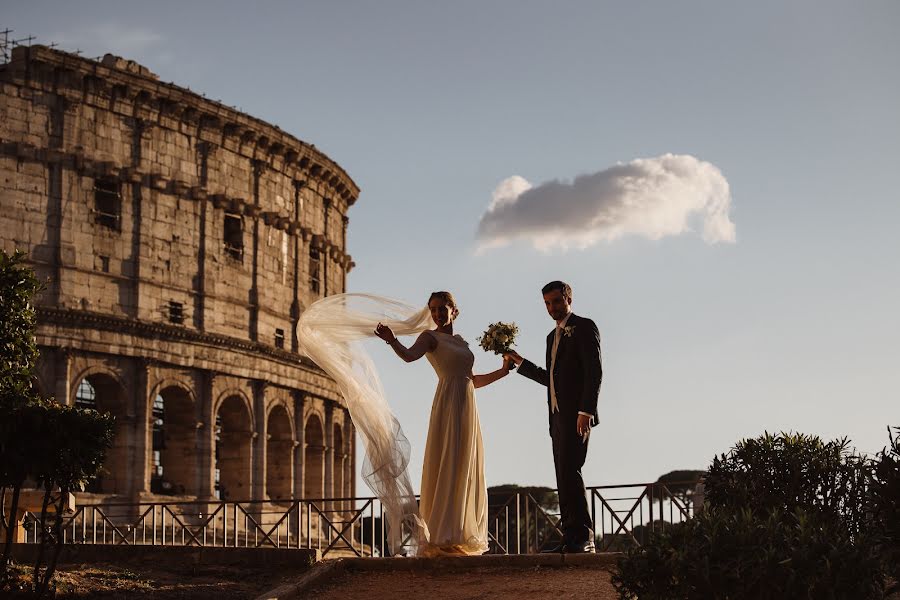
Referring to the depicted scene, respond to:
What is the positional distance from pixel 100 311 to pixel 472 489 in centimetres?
2642

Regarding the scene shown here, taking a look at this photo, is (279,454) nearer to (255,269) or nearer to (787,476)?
(255,269)

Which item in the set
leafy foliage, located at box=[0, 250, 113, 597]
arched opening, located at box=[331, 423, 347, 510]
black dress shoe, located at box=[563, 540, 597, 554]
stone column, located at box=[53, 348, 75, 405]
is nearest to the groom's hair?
black dress shoe, located at box=[563, 540, 597, 554]

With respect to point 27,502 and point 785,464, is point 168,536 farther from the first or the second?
point 785,464

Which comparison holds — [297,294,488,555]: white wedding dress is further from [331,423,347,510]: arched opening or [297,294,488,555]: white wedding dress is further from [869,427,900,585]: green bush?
[331,423,347,510]: arched opening

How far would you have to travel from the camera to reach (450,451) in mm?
12891

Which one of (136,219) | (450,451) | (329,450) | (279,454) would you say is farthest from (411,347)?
(329,450)

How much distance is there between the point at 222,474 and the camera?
136ft

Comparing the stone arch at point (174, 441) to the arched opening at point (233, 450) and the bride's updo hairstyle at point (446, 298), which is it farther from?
the bride's updo hairstyle at point (446, 298)

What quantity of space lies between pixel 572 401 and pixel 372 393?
2.42m

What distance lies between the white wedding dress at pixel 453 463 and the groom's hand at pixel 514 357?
46cm

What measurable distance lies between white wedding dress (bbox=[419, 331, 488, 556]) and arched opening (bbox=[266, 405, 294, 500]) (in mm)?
31401

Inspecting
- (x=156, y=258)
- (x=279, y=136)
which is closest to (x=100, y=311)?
(x=156, y=258)

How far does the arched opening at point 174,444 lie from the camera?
129 ft

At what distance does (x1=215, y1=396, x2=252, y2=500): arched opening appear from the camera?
41.3 meters
